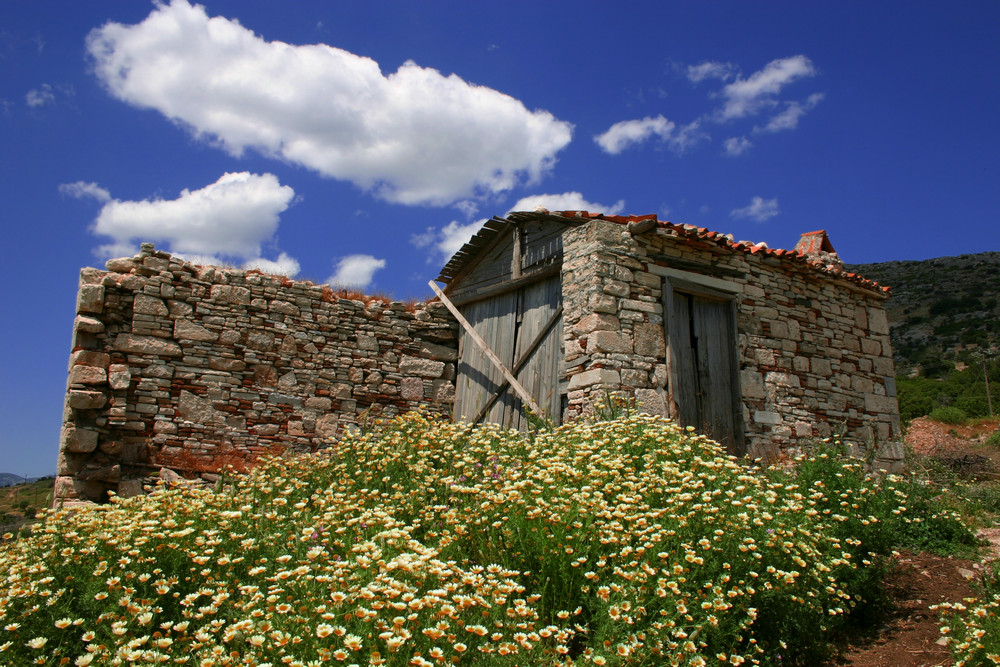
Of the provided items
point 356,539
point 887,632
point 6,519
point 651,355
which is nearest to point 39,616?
point 356,539

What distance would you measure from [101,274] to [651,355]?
683 centimetres

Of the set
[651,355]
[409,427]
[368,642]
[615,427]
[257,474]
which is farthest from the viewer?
[651,355]

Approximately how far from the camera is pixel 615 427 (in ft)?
15.9

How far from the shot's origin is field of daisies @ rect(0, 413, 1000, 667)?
7.92ft

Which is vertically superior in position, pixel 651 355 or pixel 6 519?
pixel 651 355

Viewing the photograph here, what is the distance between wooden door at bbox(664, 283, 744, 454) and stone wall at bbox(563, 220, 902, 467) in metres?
0.13

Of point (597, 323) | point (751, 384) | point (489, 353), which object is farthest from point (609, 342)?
point (489, 353)

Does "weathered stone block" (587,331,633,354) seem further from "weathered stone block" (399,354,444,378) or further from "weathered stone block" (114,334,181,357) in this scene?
"weathered stone block" (114,334,181,357)

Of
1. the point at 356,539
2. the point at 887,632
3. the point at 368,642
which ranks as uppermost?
the point at 356,539

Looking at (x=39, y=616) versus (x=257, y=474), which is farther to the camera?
(x=257, y=474)

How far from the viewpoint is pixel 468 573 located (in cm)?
274

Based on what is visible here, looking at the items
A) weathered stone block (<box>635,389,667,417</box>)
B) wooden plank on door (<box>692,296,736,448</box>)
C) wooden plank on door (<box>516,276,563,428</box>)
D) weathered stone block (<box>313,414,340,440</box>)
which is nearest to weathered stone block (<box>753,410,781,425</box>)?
wooden plank on door (<box>692,296,736,448</box>)

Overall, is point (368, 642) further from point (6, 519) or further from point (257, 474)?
point (6, 519)

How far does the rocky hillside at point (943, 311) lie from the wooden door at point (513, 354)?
21.0 metres
